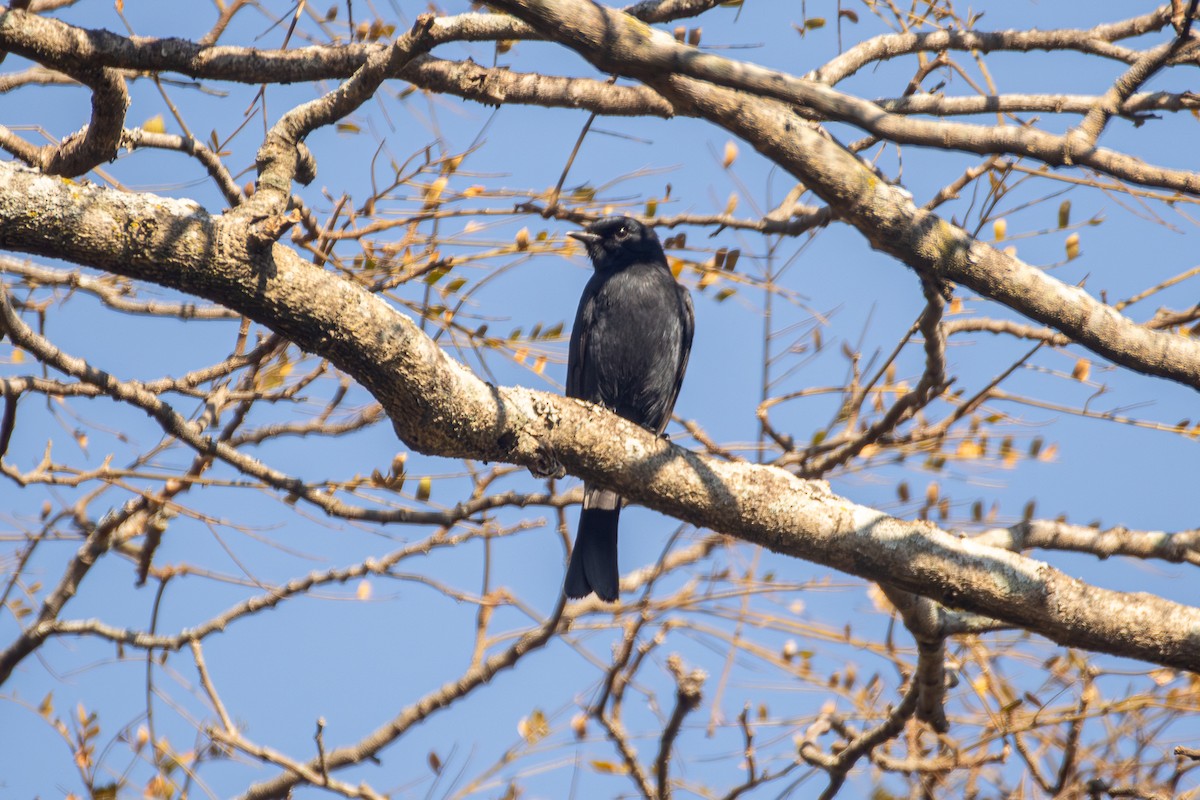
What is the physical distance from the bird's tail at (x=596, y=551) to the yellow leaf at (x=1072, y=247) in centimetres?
199

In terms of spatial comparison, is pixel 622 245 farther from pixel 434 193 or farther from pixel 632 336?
pixel 434 193

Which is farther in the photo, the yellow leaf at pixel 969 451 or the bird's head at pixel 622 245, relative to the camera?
the bird's head at pixel 622 245

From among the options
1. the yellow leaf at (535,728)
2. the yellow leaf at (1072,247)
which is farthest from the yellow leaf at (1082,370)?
the yellow leaf at (535,728)

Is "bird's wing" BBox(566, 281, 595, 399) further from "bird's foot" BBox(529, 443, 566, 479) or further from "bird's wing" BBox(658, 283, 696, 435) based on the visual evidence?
"bird's foot" BBox(529, 443, 566, 479)

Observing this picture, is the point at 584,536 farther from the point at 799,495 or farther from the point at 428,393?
the point at 428,393

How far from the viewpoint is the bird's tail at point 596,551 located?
4.34 metres

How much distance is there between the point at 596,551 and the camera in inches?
175

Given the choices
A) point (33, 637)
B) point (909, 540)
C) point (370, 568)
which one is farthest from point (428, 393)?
point (33, 637)

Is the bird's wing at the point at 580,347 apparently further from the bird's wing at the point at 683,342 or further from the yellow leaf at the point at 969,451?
the yellow leaf at the point at 969,451

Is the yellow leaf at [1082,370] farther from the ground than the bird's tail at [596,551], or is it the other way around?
the yellow leaf at [1082,370]

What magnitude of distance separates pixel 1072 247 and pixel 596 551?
219cm

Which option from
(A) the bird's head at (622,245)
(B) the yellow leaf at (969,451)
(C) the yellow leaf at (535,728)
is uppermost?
(A) the bird's head at (622,245)

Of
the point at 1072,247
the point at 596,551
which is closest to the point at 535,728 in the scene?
the point at 596,551

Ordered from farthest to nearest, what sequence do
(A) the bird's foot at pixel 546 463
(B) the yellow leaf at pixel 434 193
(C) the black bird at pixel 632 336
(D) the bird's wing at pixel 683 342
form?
(D) the bird's wing at pixel 683 342, (C) the black bird at pixel 632 336, (B) the yellow leaf at pixel 434 193, (A) the bird's foot at pixel 546 463
